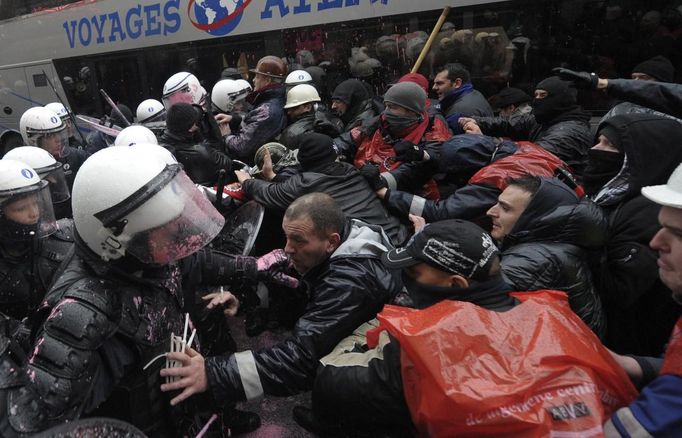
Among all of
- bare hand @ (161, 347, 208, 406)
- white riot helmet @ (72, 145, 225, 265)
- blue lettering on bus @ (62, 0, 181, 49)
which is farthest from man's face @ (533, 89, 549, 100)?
blue lettering on bus @ (62, 0, 181, 49)

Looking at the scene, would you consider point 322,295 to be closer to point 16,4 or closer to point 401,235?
point 401,235

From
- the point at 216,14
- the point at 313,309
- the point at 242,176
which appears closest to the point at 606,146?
the point at 313,309

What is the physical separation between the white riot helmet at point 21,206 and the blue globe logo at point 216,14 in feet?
14.4

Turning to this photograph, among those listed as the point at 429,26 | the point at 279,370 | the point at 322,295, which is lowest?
the point at 279,370

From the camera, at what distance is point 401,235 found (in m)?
3.11

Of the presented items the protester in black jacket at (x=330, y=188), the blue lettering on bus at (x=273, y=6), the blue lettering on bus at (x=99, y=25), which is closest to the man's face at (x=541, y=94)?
the protester in black jacket at (x=330, y=188)

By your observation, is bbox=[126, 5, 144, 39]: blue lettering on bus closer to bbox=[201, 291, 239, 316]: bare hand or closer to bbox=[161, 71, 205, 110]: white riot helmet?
bbox=[161, 71, 205, 110]: white riot helmet

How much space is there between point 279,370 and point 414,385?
2.66 ft

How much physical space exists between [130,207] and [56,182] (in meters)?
2.53

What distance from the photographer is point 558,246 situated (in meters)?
2.07

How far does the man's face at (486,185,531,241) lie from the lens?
2.30m

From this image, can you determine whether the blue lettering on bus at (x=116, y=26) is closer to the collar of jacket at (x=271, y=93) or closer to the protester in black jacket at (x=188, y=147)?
the collar of jacket at (x=271, y=93)

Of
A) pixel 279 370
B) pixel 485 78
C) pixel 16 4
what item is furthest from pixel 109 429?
pixel 16 4

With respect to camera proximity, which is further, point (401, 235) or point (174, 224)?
point (401, 235)
